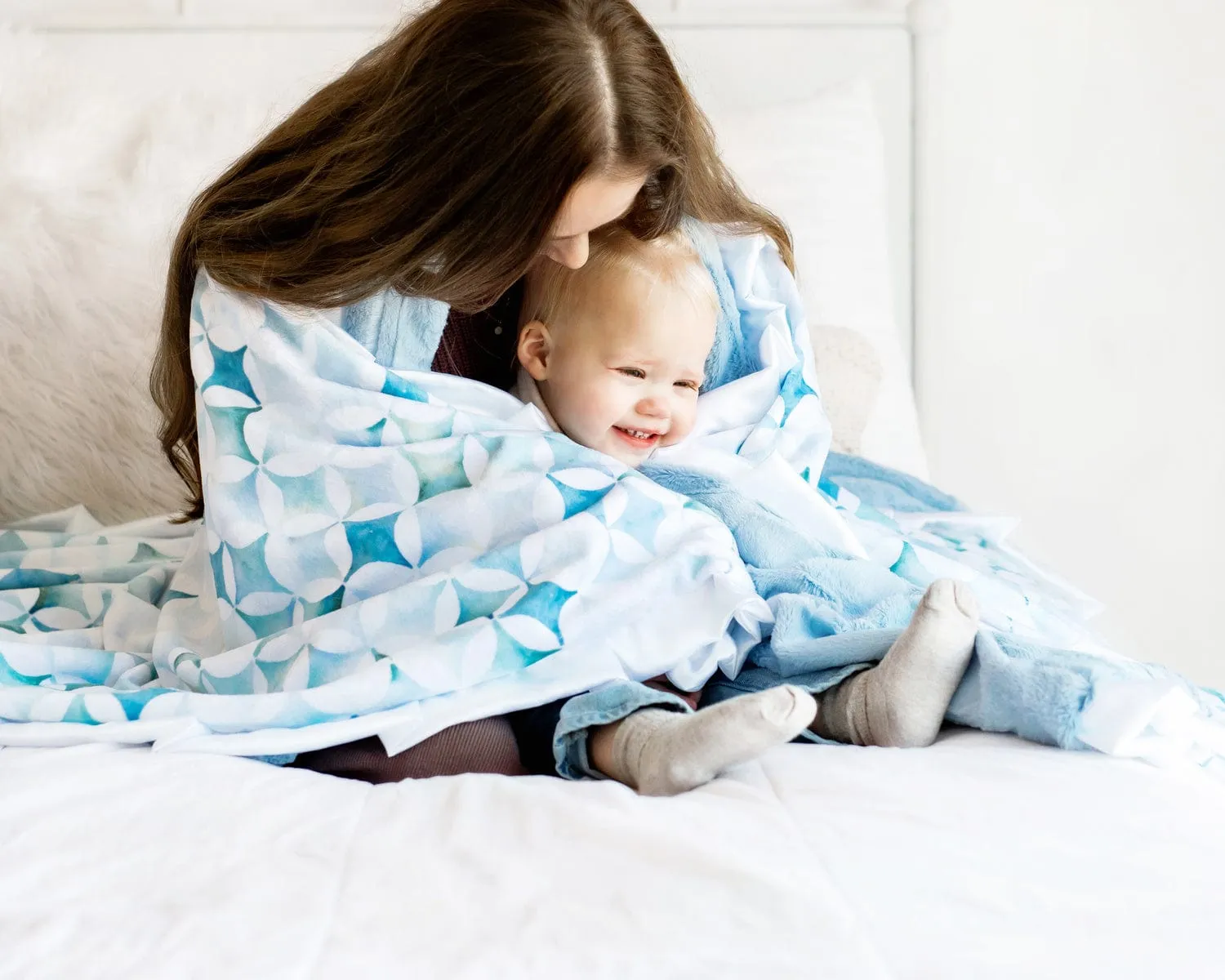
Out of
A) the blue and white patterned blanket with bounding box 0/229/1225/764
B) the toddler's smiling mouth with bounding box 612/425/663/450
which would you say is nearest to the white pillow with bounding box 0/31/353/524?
the blue and white patterned blanket with bounding box 0/229/1225/764

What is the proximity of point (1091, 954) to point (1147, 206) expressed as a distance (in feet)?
5.97

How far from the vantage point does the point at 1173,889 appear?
2.08ft

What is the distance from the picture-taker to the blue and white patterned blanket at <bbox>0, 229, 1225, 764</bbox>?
2.97 feet

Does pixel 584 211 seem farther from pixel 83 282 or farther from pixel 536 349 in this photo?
pixel 83 282

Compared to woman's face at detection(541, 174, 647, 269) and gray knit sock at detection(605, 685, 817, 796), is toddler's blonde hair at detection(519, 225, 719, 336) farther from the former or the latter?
gray knit sock at detection(605, 685, 817, 796)

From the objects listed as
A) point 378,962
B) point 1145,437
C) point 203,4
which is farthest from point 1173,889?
point 203,4

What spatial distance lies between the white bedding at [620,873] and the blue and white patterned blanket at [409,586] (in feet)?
0.32

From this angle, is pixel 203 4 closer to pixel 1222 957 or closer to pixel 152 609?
pixel 152 609

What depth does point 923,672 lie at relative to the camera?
0.87 metres

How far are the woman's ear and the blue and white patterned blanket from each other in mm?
91

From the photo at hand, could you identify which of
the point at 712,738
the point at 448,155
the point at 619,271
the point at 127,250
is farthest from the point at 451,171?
the point at 127,250

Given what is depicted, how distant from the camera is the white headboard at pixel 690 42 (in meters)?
1.87

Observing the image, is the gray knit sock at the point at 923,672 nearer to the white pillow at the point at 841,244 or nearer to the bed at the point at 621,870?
the bed at the point at 621,870

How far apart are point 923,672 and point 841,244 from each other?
92 centimetres
